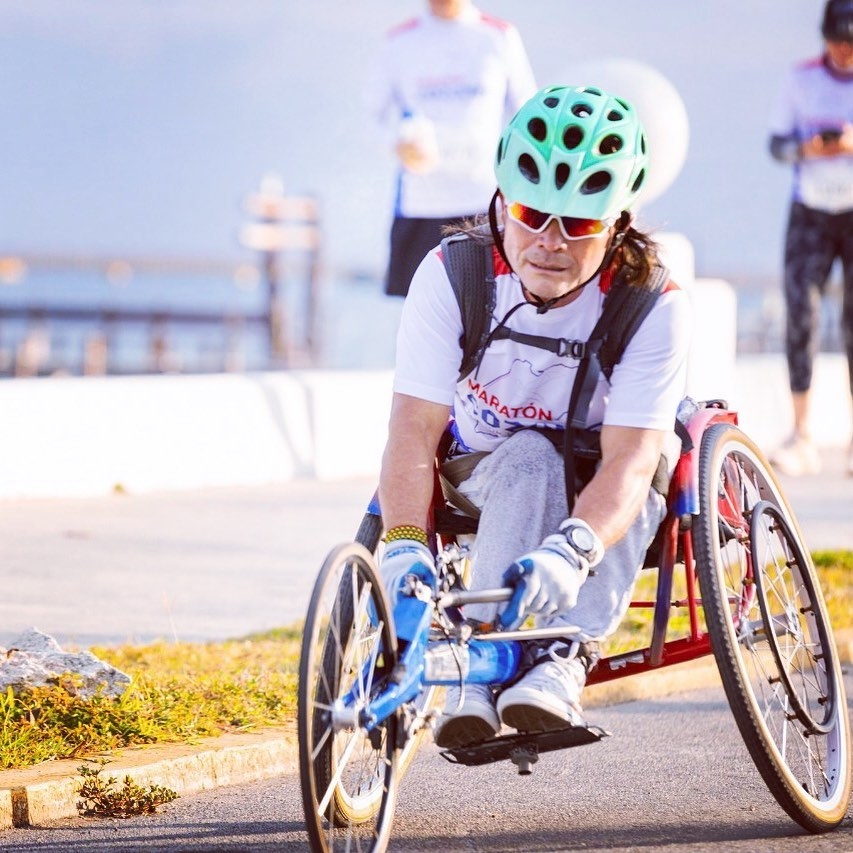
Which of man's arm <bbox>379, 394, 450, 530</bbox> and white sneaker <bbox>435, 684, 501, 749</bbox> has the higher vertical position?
man's arm <bbox>379, 394, 450, 530</bbox>

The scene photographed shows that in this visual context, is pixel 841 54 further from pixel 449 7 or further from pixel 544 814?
pixel 544 814

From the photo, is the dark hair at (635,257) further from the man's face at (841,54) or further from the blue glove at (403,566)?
the man's face at (841,54)

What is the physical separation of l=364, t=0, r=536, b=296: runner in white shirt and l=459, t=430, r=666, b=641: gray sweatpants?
338 centimetres

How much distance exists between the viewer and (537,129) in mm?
3654

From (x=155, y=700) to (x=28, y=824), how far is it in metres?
0.70

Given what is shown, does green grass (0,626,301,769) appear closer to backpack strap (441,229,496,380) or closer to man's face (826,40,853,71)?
backpack strap (441,229,496,380)

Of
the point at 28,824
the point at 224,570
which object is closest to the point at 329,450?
the point at 224,570

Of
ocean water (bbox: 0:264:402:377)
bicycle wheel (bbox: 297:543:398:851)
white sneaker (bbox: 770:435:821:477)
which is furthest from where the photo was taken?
ocean water (bbox: 0:264:402:377)

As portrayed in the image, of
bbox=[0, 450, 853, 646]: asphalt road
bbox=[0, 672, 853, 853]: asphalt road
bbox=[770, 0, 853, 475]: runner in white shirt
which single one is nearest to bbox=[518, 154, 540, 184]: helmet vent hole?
bbox=[0, 672, 853, 853]: asphalt road

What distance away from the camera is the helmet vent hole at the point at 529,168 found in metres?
3.58

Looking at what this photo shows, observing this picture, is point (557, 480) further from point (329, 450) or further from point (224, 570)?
point (329, 450)

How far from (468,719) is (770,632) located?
75 cm

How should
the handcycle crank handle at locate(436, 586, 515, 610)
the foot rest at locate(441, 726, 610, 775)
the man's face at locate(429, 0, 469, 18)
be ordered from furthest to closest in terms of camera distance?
the man's face at locate(429, 0, 469, 18), the foot rest at locate(441, 726, 610, 775), the handcycle crank handle at locate(436, 586, 515, 610)

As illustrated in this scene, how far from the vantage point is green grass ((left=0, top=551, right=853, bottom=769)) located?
4016mm
